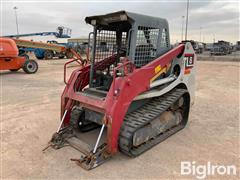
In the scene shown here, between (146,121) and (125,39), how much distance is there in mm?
1787

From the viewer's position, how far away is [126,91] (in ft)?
10.6

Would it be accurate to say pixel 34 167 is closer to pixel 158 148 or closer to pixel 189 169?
pixel 158 148

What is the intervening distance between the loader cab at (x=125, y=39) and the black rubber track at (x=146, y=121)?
2.43 feet

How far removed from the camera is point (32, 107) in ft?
19.1

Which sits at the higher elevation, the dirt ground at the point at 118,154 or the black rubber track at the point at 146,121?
the black rubber track at the point at 146,121

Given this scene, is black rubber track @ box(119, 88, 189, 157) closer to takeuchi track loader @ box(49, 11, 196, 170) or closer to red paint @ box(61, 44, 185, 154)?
takeuchi track loader @ box(49, 11, 196, 170)

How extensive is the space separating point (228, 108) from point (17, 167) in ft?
16.5

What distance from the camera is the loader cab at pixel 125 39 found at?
3.55 m
